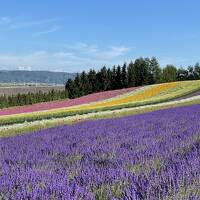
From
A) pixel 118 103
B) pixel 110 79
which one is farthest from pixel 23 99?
pixel 118 103

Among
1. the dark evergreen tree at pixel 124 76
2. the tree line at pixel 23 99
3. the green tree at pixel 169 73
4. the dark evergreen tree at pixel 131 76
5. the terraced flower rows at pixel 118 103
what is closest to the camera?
the terraced flower rows at pixel 118 103

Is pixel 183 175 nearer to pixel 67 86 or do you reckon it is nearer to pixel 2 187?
pixel 2 187

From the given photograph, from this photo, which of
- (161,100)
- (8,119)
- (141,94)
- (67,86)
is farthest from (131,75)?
(8,119)

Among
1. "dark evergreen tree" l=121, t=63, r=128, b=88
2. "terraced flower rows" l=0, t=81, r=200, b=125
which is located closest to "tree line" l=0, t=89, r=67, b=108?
"dark evergreen tree" l=121, t=63, r=128, b=88

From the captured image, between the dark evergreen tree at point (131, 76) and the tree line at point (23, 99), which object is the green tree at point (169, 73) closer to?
the dark evergreen tree at point (131, 76)

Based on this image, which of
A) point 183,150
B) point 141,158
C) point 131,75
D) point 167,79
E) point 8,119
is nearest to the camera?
point 141,158

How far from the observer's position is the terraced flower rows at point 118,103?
30.4 metres

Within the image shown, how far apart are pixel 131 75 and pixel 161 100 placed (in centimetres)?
5147

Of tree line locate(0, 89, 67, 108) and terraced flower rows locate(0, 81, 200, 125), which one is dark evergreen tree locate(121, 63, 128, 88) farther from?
terraced flower rows locate(0, 81, 200, 125)

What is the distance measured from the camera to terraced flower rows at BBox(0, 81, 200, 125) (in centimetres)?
3044

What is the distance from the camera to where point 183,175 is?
427 cm

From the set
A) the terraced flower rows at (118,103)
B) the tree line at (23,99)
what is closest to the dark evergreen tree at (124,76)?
the tree line at (23,99)

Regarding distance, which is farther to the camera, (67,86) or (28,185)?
(67,86)

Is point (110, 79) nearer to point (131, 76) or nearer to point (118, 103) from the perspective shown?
point (131, 76)
